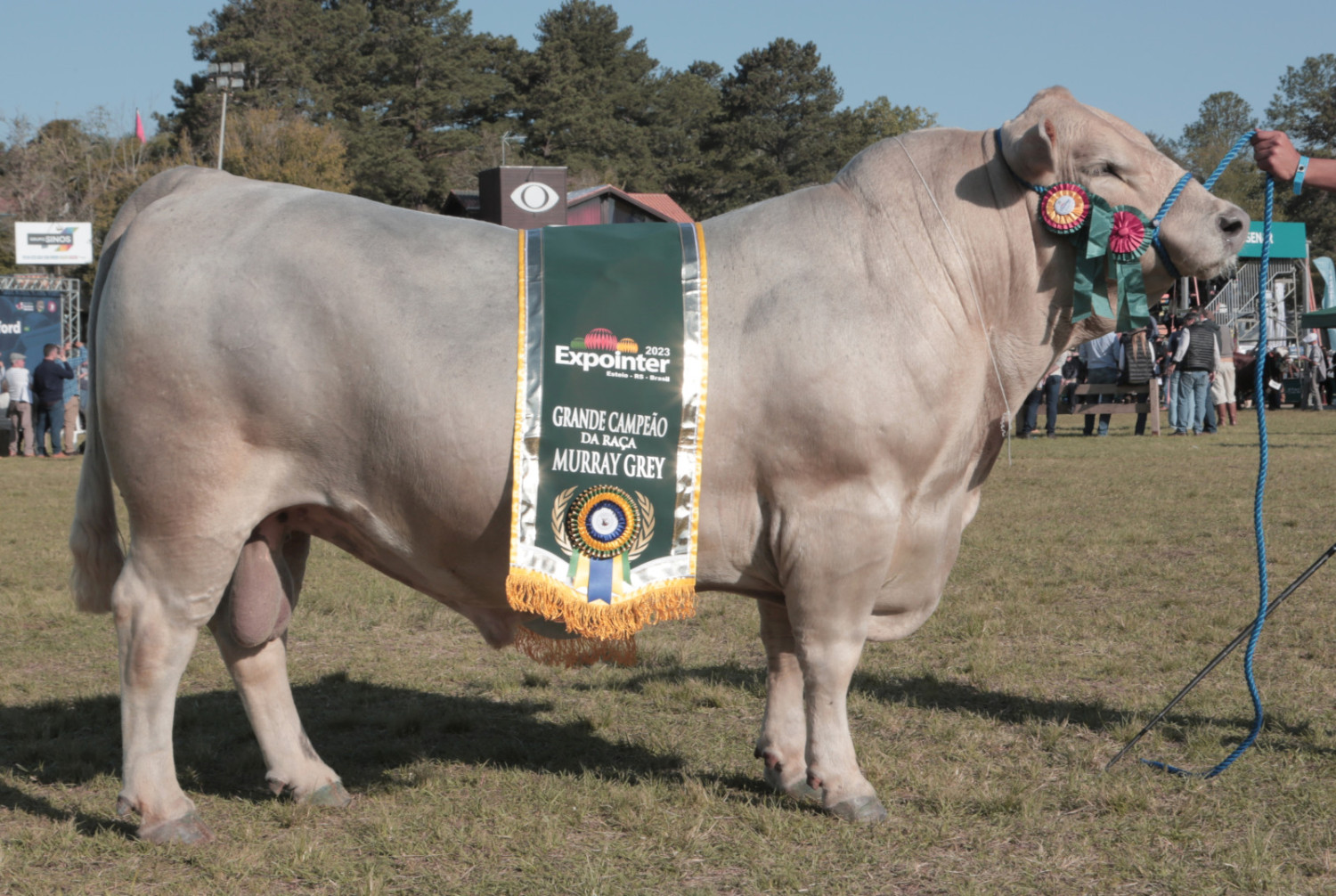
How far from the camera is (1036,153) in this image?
3.60 m

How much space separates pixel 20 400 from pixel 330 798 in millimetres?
19564

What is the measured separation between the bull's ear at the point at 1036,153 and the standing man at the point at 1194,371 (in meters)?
17.0

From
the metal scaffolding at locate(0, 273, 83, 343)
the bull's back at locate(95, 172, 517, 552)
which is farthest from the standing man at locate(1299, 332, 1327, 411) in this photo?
the metal scaffolding at locate(0, 273, 83, 343)

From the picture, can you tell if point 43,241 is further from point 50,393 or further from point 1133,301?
point 1133,301

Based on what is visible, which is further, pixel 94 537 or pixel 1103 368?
pixel 1103 368

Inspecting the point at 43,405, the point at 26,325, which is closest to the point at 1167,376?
the point at 43,405

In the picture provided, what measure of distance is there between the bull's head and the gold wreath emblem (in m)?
1.62

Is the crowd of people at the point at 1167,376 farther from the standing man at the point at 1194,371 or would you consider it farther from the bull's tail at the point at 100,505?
the bull's tail at the point at 100,505

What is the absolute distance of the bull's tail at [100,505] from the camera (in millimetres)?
4020

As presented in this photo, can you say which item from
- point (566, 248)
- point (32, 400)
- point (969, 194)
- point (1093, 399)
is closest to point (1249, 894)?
point (969, 194)

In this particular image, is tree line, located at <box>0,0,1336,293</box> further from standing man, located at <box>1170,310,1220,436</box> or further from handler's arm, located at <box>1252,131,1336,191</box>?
handler's arm, located at <box>1252,131,1336,191</box>

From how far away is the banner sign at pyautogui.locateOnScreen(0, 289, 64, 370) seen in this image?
23719 millimetres

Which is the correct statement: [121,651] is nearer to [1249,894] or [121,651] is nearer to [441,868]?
[441,868]

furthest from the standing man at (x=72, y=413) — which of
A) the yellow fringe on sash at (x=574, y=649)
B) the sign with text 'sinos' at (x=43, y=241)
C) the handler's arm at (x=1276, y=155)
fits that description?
the handler's arm at (x=1276, y=155)
